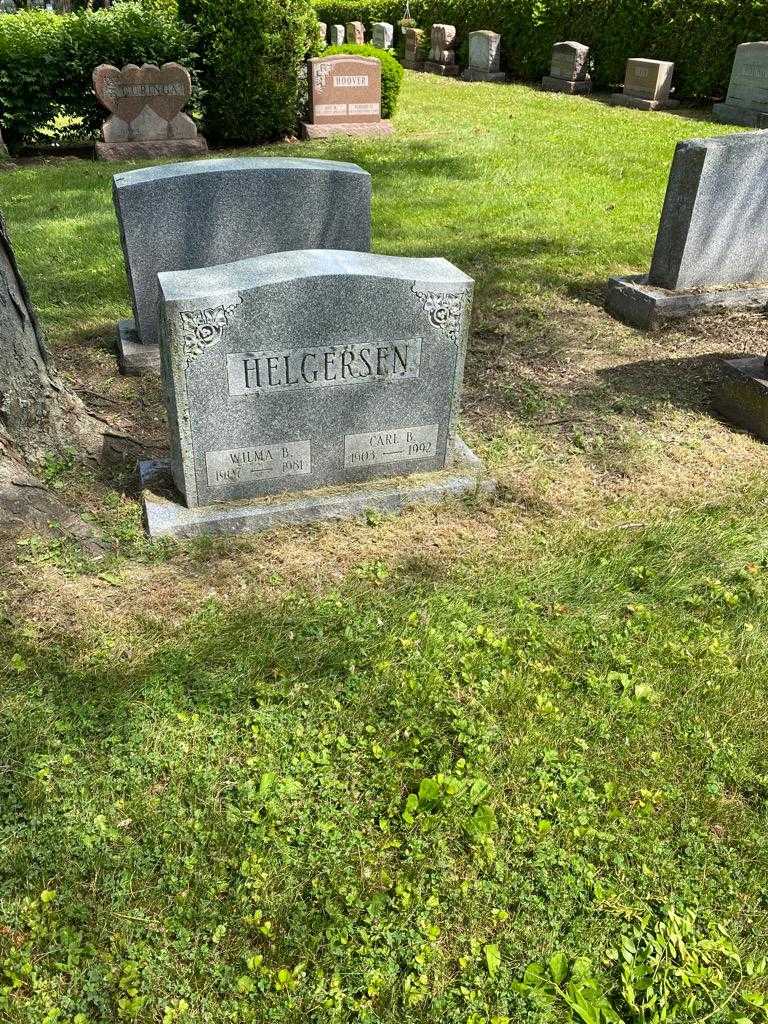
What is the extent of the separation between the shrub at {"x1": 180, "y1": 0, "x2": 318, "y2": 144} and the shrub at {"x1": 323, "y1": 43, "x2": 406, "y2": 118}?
3.02 feet

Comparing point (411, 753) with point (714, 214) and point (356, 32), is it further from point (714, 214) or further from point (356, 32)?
point (356, 32)

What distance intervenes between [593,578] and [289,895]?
6.43 ft

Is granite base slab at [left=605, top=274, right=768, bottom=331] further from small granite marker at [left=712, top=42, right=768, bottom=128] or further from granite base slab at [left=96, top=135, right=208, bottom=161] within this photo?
small granite marker at [left=712, top=42, right=768, bottom=128]

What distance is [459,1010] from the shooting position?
2.14 meters

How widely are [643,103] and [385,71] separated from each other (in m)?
5.45

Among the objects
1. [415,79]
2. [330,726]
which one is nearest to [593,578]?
[330,726]

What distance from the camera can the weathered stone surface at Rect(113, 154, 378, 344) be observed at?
203 inches

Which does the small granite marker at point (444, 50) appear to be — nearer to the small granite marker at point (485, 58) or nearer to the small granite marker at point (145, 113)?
the small granite marker at point (485, 58)

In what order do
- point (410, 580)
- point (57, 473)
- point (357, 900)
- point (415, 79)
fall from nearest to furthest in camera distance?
point (357, 900) → point (410, 580) → point (57, 473) → point (415, 79)

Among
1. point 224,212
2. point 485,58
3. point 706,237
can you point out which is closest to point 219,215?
point 224,212

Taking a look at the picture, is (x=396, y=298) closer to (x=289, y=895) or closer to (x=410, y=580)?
(x=410, y=580)

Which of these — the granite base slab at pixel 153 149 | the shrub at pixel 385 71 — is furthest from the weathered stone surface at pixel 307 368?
the shrub at pixel 385 71

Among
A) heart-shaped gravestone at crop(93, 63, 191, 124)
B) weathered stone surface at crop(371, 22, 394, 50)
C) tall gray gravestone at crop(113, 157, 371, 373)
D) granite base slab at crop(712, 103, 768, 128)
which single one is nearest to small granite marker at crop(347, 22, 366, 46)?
weathered stone surface at crop(371, 22, 394, 50)

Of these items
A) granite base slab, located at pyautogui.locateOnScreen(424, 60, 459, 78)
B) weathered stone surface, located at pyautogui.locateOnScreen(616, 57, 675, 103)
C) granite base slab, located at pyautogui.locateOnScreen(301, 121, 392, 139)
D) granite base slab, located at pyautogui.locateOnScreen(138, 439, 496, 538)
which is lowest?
granite base slab, located at pyautogui.locateOnScreen(138, 439, 496, 538)
